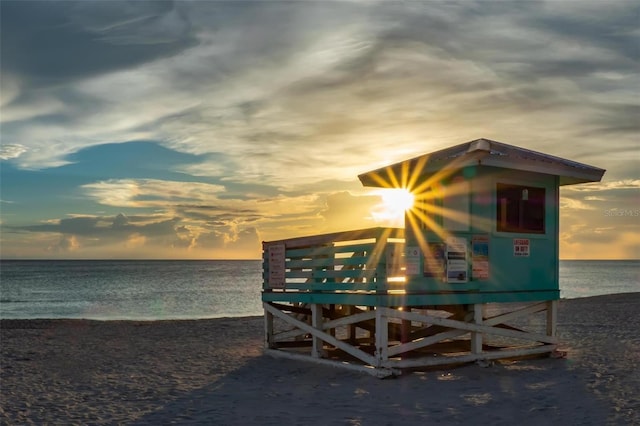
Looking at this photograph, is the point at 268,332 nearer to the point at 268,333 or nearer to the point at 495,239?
the point at 268,333

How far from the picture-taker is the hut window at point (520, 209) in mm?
13281

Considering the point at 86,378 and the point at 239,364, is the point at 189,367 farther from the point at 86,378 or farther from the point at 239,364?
the point at 86,378

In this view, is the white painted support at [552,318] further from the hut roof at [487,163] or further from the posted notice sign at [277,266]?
the posted notice sign at [277,266]

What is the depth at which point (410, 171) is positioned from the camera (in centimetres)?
1428

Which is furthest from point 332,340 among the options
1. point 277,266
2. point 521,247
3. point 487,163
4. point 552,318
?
point 552,318

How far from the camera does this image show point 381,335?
39.0ft

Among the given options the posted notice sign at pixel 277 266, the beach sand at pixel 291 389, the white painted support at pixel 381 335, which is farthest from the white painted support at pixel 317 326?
the white painted support at pixel 381 335

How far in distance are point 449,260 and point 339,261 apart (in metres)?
2.17

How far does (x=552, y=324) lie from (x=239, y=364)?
692 centimetres

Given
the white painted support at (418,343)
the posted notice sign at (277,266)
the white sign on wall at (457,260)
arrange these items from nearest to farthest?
the white painted support at (418,343) → the white sign on wall at (457,260) → the posted notice sign at (277,266)

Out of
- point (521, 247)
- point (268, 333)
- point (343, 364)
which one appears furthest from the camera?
point (268, 333)

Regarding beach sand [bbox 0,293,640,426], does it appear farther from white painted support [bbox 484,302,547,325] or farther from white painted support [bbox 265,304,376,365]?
white painted support [bbox 484,302,547,325]

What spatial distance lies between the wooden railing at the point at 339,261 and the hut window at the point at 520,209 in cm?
243

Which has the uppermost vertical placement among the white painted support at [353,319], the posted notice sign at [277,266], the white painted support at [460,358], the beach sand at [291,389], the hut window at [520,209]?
the hut window at [520,209]
